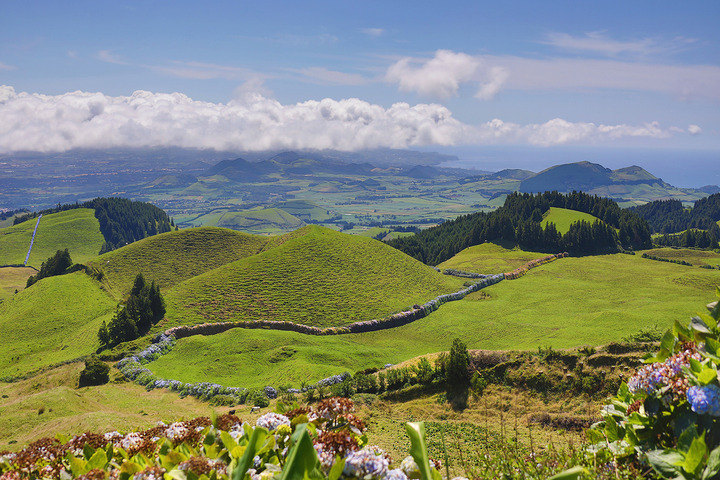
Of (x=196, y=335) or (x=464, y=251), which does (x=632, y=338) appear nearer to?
(x=196, y=335)

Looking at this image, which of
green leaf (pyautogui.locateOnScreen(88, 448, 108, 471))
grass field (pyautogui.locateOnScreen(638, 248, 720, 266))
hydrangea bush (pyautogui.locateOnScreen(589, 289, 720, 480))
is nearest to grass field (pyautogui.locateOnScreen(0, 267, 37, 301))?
green leaf (pyautogui.locateOnScreen(88, 448, 108, 471))

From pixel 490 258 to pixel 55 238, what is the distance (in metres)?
173

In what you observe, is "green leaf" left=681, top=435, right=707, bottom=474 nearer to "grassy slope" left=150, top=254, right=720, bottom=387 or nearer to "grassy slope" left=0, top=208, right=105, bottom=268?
"grassy slope" left=150, top=254, right=720, bottom=387

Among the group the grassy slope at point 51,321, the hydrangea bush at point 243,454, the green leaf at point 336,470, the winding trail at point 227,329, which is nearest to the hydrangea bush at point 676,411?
the hydrangea bush at point 243,454

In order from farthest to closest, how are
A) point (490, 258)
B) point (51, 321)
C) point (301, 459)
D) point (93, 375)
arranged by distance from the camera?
point (490, 258) < point (51, 321) < point (93, 375) < point (301, 459)

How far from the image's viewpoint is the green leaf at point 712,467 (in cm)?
287

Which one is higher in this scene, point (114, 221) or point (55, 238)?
point (114, 221)

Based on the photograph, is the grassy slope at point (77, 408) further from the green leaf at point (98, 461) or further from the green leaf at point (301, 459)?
the green leaf at point (301, 459)

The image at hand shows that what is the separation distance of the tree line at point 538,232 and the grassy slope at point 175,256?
50.3 meters

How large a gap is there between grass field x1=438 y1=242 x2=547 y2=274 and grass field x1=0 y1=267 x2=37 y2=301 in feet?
360

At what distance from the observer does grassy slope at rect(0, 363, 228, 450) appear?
22.4 meters

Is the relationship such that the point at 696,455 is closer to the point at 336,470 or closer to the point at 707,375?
the point at 707,375

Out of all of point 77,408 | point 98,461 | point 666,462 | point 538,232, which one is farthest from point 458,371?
point 538,232

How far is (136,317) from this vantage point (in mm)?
51344
